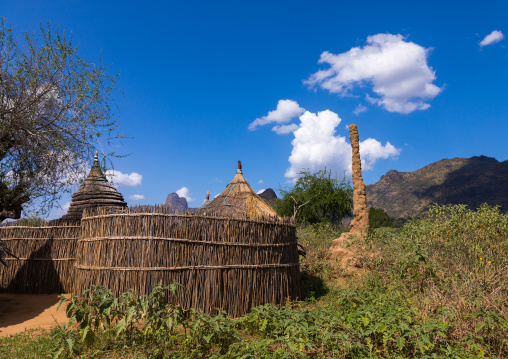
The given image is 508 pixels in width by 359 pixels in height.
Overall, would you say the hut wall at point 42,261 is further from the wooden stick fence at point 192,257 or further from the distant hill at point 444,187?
the distant hill at point 444,187

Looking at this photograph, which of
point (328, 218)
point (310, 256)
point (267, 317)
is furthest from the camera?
point (328, 218)

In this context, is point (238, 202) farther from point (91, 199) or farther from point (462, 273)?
point (462, 273)

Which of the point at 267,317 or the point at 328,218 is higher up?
the point at 328,218

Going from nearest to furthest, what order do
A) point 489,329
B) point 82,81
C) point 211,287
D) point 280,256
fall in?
point 489,329, point 211,287, point 82,81, point 280,256

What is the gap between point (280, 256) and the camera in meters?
8.73

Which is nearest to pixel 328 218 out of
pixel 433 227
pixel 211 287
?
pixel 433 227

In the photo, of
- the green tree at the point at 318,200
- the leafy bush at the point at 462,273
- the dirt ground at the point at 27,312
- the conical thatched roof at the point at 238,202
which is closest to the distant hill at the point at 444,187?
the green tree at the point at 318,200

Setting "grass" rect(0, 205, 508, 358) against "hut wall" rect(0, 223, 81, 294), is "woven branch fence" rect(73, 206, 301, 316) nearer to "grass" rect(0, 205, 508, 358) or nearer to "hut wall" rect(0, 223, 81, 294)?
"grass" rect(0, 205, 508, 358)

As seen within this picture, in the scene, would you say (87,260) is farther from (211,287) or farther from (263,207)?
(263,207)

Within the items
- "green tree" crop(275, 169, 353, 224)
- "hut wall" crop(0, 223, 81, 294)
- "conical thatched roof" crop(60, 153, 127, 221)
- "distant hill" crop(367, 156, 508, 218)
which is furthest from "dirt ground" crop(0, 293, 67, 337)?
"distant hill" crop(367, 156, 508, 218)

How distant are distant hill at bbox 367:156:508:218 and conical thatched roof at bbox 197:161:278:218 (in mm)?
46109

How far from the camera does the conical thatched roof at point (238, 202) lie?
12.4 meters

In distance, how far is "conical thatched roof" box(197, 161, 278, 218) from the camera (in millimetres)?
12398

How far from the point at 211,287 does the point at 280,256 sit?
197cm
